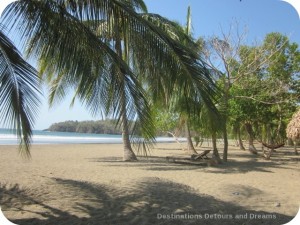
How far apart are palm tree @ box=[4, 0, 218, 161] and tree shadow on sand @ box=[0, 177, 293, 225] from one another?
186cm

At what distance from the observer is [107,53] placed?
3.89m

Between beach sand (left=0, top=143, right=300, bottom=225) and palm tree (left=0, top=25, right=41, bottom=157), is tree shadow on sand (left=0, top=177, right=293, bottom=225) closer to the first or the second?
beach sand (left=0, top=143, right=300, bottom=225)

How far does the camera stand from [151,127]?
12.3 ft

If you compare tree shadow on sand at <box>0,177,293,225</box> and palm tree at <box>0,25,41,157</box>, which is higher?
palm tree at <box>0,25,41,157</box>

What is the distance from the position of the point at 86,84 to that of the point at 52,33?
0.77 metres

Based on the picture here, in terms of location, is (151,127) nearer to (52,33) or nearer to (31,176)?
(52,33)

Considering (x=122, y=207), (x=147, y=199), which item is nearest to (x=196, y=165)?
(x=147, y=199)

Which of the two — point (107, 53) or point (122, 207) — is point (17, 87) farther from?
point (122, 207)

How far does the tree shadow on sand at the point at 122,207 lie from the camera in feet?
15.7

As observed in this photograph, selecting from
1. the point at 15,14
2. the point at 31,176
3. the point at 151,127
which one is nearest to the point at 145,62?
the point at 151,127

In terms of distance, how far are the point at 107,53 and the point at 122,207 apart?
2.95 meters

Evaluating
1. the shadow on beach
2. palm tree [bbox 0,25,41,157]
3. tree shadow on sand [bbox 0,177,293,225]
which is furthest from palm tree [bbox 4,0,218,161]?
the shadow on beach

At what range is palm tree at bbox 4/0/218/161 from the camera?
12.4 ft

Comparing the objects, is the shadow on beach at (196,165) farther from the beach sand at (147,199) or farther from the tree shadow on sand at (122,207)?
the tree shadow on sand at (122,207)
